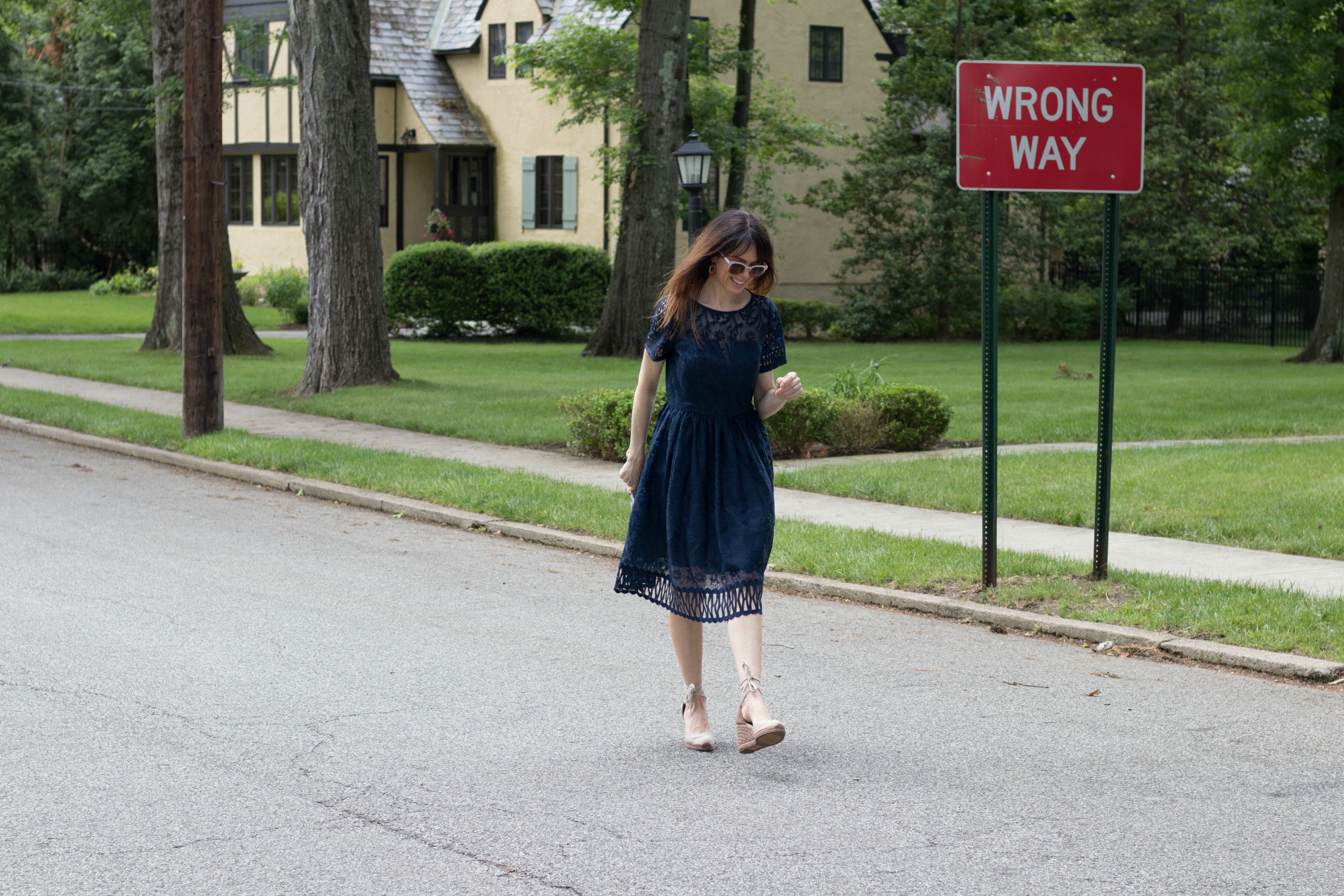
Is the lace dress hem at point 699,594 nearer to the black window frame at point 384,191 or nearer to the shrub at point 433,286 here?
the shrub at point 433,286

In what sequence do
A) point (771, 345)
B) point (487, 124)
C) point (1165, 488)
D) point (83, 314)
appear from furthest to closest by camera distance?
1. point (487, 124)
2. point (83, 314)
3. point (1165, 488)
4. point (771, 345)

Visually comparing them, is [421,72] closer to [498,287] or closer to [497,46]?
[497,46]

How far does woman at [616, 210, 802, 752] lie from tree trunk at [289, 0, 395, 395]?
14.2 m

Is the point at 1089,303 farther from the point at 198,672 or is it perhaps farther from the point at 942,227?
the point at 198,672

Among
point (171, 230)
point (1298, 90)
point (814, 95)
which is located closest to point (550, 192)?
→ point (814, 95)

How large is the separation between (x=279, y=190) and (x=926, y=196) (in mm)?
19284

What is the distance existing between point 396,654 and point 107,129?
49.5 metres

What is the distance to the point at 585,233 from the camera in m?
37.1

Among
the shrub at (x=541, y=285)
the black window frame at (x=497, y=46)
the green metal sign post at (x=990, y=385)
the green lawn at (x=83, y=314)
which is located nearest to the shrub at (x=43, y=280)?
the green lawn at (x=83, y=314)

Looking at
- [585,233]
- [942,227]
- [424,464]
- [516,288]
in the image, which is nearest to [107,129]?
[585,233]

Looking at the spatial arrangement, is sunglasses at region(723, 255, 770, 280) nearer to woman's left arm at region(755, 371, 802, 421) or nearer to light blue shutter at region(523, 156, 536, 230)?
woman's left arm at region(755, 371, 802, 421)

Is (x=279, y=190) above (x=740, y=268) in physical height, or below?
above

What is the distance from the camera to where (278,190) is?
140ft

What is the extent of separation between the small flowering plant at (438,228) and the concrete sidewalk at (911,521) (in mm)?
19642
